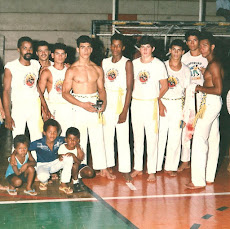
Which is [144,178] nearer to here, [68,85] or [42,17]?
[68,85]

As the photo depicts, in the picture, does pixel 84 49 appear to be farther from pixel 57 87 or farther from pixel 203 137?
pixel 203 137

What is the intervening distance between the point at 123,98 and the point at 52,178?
152 cm

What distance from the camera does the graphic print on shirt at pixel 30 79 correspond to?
6.44 metres

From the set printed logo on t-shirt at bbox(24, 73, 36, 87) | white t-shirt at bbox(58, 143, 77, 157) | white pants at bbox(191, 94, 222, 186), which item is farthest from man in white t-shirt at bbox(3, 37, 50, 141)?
white pants at bbox(191, 94, 222, 186)

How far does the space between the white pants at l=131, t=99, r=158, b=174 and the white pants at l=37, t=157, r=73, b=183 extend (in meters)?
1.10

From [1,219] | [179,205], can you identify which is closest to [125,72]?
[179,205]

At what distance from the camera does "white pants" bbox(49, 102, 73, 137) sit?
6.61 meters

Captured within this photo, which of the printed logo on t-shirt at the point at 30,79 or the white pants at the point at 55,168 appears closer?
the white pants at the point at 55,168

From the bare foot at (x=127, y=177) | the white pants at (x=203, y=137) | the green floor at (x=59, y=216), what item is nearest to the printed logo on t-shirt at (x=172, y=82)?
the white pants at (x=203, y=137)

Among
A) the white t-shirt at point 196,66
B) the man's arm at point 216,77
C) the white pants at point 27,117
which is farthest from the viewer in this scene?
the white t-shirt at point 196,66

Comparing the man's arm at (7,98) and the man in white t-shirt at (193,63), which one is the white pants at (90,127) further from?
the man in white t-shirt at (193,63)

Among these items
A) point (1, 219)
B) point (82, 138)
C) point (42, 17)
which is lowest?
point (1, 219)

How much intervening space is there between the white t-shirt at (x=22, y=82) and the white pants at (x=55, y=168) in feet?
3.07

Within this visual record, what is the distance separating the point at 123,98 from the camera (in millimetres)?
6609
